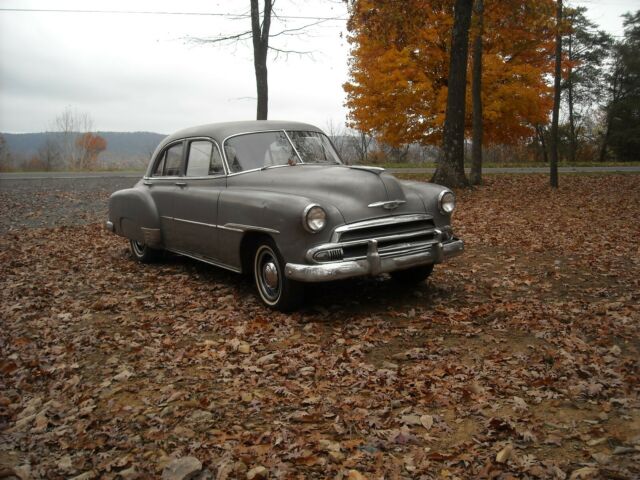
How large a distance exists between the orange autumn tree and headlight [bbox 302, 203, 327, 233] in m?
12.9

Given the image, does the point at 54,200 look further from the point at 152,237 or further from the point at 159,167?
the point at 152,237

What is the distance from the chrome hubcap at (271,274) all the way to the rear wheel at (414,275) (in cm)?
158

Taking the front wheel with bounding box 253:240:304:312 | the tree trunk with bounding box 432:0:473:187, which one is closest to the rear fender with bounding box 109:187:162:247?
the front wheel with bounding box 253:240:304:312

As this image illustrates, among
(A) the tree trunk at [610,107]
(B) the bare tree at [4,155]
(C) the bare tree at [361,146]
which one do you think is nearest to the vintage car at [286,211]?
(B) the bare tree at [4,155]

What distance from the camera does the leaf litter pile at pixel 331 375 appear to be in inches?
131

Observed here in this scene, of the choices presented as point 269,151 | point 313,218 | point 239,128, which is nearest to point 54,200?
point 239,128

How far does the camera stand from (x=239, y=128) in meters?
6.91

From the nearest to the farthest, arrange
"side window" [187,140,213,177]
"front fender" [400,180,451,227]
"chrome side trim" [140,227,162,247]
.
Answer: "front fender" [400,180,451,227], "side window" [187,140,213,177], "chrome side trim" [140,227,162,247]

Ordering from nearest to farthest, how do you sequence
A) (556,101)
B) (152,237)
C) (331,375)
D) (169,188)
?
(331,375) → (169,188) → (152,237) → (556,101)

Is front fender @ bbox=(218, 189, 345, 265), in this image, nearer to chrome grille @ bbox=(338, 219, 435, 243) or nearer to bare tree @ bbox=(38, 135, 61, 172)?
chrome grille @ bbox=(338, 219, 435, 243)

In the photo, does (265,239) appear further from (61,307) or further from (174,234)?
(61,307)

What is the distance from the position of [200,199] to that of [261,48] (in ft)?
40.2

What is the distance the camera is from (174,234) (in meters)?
7.51

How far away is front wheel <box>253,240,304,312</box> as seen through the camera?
5.71m
